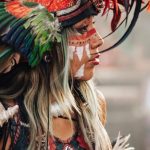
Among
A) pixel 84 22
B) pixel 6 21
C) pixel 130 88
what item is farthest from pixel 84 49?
pixel 130 88

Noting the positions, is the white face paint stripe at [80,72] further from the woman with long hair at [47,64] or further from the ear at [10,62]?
the ear at [10,62]

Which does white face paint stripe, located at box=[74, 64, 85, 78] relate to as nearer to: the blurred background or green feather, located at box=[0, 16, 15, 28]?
green feather, located at box=[0, 16, 15, 28]

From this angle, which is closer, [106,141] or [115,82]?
[106,141]

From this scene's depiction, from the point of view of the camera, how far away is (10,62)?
293cm

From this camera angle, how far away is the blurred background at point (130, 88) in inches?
261

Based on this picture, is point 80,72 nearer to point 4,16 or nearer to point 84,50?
point 84,50

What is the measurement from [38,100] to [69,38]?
27 cm

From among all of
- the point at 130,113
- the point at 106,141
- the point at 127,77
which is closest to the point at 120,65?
the point at 127,77

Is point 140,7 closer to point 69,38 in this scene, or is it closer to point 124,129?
point 69,38

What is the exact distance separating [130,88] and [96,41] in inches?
186

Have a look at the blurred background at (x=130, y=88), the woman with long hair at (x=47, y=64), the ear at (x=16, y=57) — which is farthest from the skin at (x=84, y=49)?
the blurred background at (x=130, y=88)

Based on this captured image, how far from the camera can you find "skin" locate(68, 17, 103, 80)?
2.99m

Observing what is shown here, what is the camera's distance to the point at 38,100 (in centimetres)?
299

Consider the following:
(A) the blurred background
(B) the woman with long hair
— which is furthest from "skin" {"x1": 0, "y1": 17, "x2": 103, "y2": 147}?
(A) the blurred background
